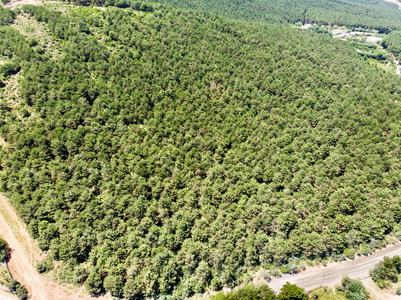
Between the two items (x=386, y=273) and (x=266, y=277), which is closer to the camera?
(x=266, y=277)

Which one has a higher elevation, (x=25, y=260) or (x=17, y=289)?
(x=25, y=260)

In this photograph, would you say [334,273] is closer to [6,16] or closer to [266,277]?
[266,277]

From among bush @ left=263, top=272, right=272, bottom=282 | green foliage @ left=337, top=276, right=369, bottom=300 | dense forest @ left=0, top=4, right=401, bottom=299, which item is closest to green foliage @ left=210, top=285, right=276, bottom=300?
dense forest @ left=0, top=4, right=401, bottom=299

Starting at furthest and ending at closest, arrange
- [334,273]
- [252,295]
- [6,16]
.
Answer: [6,16]
[334,273]
[252,295]

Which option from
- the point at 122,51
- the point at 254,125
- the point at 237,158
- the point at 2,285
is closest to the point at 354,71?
the point at 254,125

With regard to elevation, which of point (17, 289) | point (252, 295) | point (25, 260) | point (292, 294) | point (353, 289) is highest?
point (292, 294)

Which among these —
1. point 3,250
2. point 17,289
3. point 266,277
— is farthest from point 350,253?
point 3,250

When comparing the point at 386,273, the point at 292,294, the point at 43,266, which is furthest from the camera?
the point at 386,273

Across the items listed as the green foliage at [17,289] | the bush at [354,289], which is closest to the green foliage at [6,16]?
the green foliage at [17,289]
